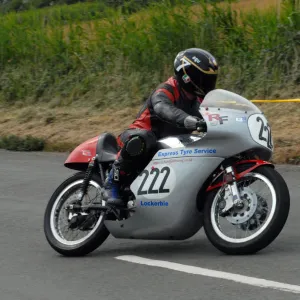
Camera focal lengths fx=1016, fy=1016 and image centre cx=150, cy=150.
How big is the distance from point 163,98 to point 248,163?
87 centimetres

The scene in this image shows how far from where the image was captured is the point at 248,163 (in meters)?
Answer: 7.42

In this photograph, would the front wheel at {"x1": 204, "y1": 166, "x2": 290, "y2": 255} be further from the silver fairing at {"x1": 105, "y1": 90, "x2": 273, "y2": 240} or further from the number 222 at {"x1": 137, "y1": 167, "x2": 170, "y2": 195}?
the number 222 at {"x1": 137, "y1": 167, "x2": 170, "y2": 195}

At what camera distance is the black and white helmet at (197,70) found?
25.1ft

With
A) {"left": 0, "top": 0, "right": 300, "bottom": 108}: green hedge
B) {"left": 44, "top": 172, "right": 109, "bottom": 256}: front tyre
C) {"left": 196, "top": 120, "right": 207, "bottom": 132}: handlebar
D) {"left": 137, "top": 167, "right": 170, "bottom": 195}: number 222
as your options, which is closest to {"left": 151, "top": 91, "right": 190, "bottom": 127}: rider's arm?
{"left": 196, "top": 120, "right": 207, "bottom": 132}: handlebar

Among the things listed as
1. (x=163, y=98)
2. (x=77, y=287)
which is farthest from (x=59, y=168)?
(x=77, y=287)

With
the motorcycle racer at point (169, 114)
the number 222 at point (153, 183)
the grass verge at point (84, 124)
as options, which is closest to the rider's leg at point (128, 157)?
the motorcycle racer at point (169, 114)

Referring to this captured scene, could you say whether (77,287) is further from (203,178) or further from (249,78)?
(249,78)

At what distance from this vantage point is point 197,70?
765 cm

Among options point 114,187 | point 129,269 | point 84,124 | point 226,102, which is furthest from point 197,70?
point 84,124

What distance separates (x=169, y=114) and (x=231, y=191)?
0.77 m

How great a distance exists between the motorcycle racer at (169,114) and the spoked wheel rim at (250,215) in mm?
579

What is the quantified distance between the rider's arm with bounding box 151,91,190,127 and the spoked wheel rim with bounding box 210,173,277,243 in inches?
24.0

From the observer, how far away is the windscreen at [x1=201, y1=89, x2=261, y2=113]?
7.43 m

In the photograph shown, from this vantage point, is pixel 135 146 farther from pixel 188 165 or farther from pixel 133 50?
pixel 133 50
